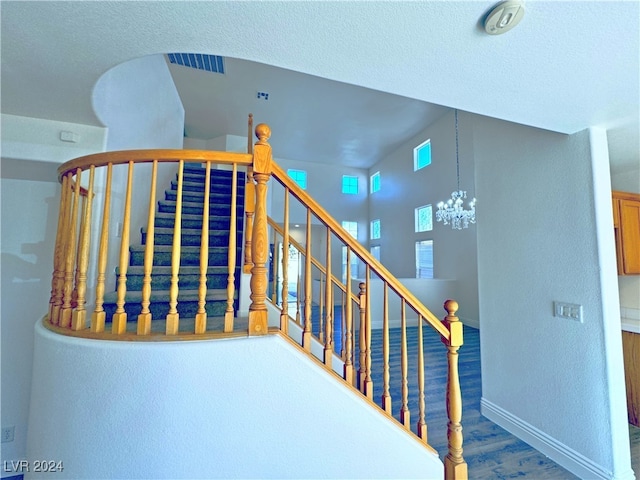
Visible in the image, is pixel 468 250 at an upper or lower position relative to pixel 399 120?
lower

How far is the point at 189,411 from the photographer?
1.23 metres

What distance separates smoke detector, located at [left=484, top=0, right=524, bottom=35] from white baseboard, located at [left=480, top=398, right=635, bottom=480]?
2561 millimetres

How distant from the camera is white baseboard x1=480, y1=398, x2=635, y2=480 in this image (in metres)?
1.81

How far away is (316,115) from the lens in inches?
245


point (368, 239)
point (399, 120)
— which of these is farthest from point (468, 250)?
point (368, 239)

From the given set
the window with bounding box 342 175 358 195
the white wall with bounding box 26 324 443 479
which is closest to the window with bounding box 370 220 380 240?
the window with bounding box 342 175 358 195

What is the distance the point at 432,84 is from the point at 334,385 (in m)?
1.60

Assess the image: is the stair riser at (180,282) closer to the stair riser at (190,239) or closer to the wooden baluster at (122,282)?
the stair riser at (190,239)

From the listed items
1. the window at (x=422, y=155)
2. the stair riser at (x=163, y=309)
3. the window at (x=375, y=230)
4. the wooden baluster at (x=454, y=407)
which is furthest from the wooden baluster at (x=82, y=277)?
the window at (x=375, y=230)

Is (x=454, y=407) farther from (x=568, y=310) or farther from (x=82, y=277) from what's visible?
(x=82, y=277)

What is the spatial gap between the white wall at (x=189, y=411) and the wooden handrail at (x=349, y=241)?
23.4 inches

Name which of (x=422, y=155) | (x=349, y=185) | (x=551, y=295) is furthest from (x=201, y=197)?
(x=349, y=185)

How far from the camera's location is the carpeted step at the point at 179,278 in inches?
87.6

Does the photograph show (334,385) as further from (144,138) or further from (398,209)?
(398,209)
